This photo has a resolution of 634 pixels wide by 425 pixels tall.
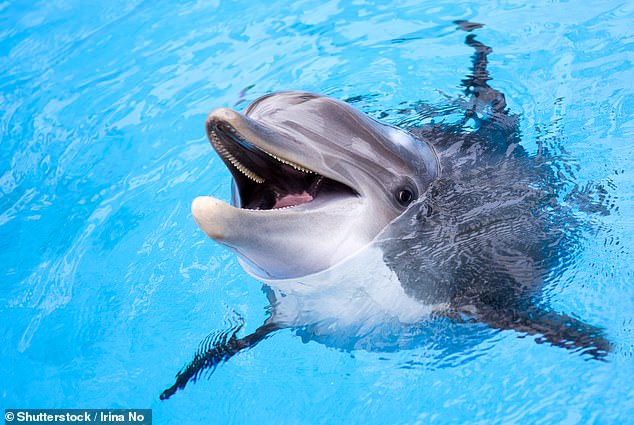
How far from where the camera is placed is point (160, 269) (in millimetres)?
5508

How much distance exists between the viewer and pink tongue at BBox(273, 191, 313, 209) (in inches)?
135

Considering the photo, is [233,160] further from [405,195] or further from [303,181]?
[405,195]

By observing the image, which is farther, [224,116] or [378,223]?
[378,223]

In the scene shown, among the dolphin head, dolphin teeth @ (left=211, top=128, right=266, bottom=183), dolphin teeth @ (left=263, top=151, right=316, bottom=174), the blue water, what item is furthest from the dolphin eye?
the blue water

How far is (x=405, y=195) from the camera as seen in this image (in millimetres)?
3818

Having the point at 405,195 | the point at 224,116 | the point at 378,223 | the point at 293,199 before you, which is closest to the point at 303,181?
the point at 293,199

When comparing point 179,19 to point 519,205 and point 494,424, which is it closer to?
point 519,205

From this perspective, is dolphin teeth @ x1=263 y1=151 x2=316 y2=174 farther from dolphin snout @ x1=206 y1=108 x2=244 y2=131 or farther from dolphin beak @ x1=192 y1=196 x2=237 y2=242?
dolphin beak @ x1=192 y1=196 x2=237 y2=242

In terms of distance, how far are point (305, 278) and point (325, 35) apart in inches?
221

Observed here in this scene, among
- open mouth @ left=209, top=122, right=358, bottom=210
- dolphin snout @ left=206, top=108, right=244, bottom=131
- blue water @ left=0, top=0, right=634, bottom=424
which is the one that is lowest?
blue water @ left=0, top=0, right=634, bottom=424

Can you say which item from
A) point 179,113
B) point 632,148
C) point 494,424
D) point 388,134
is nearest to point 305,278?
point 388,134

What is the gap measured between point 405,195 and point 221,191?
2792mm

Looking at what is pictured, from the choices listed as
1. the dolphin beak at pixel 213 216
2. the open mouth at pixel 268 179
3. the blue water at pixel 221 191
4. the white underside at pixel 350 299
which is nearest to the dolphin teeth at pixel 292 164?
the open mouth at pixel 268 179

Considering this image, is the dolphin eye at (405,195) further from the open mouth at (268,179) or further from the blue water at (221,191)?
the blue water at (221,191)
